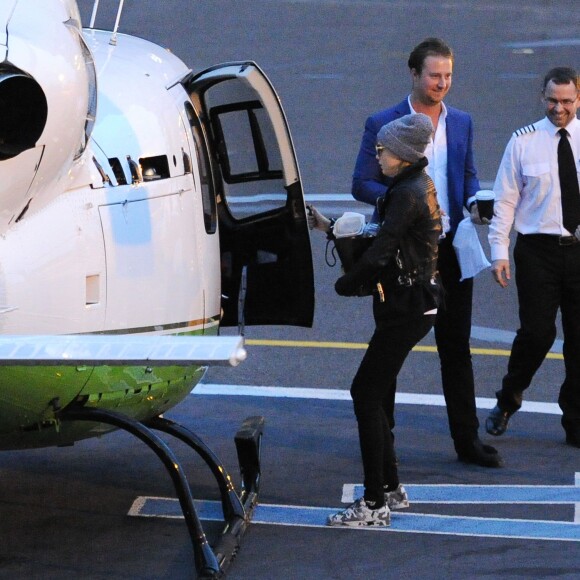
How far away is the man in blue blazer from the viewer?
699 cm

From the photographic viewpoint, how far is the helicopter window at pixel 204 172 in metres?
6.47

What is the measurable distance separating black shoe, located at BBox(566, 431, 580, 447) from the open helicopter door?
5.46 feet

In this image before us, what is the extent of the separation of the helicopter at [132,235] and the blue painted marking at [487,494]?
781mm

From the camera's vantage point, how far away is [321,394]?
862cm

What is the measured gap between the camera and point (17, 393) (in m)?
5.26

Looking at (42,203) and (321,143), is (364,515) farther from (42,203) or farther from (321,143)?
(321,143)

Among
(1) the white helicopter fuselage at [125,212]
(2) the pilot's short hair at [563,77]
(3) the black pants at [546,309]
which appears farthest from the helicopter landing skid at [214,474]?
(2) the pilot's short hair at [563,77]

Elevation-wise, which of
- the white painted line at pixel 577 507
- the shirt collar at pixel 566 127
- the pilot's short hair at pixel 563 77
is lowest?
the white painted line at pixel 577 507

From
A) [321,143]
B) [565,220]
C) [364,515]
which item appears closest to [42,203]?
[364,515]

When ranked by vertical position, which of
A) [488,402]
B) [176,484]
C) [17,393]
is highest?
[17,393]

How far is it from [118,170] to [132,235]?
0.90 feet

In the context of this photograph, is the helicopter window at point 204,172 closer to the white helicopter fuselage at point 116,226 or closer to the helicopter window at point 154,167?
the white helicopter fuselage at point 116,226

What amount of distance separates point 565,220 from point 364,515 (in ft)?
6.70

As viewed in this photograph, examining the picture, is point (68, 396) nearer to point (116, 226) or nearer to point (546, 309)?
point (116, 226)
